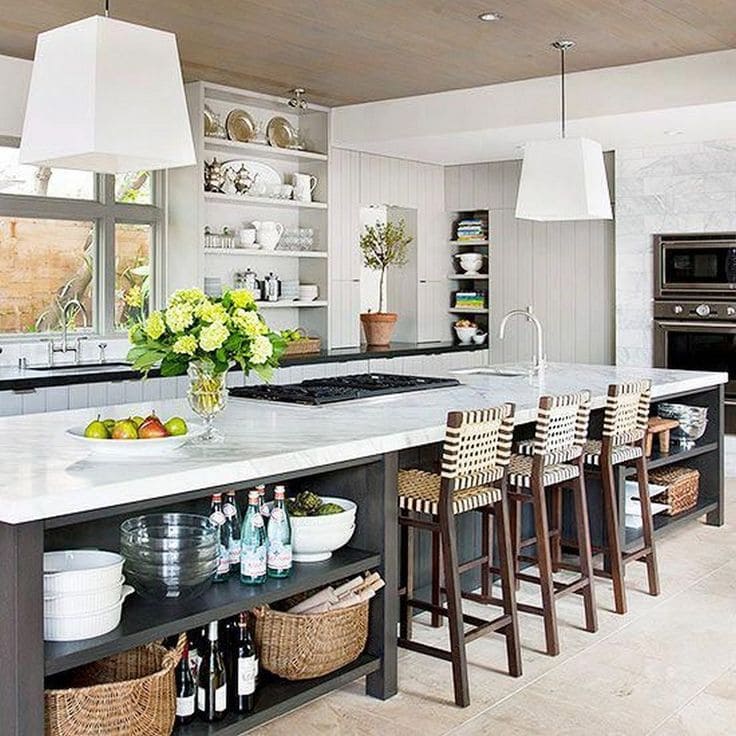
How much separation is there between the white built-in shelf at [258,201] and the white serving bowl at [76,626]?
4.56m

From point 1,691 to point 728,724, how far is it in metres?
2.15

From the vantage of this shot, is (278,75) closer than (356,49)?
No

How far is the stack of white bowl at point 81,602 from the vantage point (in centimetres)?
251

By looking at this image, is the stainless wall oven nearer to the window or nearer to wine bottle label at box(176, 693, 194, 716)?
the window

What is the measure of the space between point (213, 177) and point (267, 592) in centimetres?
444

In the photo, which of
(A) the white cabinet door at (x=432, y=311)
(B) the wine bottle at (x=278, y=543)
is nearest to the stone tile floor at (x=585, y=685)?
(B) the wine bottle at (x=278, y=543)

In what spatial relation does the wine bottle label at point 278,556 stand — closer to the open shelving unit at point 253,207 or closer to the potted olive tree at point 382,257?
the open shelving unit at point 253,207

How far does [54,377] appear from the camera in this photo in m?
5.23

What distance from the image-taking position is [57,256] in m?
6.37

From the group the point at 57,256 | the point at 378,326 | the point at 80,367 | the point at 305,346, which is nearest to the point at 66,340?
the point at 80,367

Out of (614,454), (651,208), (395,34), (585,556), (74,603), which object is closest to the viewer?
(74,603)

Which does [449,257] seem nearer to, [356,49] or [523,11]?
[356,49]

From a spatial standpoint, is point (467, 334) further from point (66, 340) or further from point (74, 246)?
point (66, 340)

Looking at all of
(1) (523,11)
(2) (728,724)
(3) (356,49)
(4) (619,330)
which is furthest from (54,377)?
(4) (619,330)
